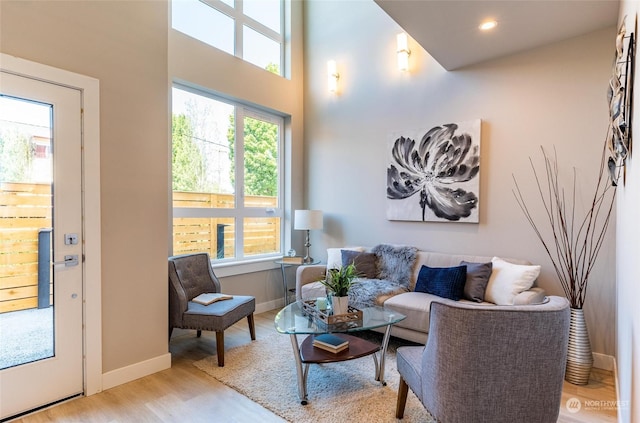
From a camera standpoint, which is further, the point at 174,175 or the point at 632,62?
the point at 174,175

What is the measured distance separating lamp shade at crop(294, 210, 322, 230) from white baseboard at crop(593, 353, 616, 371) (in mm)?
2929

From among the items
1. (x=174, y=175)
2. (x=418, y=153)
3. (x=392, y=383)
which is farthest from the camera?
(x=418, y=153)

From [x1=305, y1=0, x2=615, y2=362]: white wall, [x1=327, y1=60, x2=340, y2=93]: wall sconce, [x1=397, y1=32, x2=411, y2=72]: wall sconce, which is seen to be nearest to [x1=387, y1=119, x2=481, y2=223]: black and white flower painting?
[x1=305, y1=0, x2=615, y2=362]: white wall

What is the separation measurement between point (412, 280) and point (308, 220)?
1.46 m

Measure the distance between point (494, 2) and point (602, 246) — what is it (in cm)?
212

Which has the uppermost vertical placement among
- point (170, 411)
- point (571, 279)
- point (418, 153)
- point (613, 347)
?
point (418, 153)

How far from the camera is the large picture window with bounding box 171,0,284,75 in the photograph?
146 inches

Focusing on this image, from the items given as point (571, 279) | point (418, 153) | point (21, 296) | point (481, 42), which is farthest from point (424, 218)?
point (21, 296)

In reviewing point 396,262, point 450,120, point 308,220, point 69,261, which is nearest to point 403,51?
point 450,120

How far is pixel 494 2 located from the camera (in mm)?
2354

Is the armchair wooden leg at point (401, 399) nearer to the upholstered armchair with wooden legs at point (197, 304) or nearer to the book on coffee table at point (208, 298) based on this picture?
the upholstered armchair with wooden legs at point (197, 304)

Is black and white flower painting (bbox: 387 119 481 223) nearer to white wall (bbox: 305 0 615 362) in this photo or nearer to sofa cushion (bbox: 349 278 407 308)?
white wall (bbox: 305 0 615 362)

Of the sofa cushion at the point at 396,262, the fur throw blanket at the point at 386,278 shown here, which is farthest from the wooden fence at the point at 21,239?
the sofa cushion at the point at 396,262

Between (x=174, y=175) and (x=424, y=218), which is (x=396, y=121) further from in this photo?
(x=174, y=175)
